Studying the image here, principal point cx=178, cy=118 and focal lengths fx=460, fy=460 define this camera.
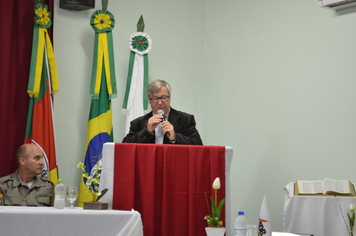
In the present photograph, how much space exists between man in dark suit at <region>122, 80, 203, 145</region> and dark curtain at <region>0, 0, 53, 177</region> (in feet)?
4.45

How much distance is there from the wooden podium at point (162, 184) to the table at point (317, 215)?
87cm

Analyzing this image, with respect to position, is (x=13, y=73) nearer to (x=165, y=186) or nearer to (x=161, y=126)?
(x=161, y=126)

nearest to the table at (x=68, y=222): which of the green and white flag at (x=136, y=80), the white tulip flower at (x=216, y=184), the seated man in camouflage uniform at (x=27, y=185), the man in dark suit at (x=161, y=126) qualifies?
the white tulip flower at (x=216, y=184)

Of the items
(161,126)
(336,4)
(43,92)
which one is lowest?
(161,126)

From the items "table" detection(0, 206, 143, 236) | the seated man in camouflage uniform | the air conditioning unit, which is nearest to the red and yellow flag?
the seated man in camouflage uniform

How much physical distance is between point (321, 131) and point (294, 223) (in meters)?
1.06

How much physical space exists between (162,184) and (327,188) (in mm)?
1419

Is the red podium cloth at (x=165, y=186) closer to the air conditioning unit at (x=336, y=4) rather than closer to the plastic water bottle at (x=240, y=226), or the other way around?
the plastic water bottle at (x=240, y=226)

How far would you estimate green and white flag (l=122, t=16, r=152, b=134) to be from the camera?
4.85 meters

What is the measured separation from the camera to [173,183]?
2975mm

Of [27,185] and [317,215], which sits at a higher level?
[27,185]

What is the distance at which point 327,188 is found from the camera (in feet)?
11.8

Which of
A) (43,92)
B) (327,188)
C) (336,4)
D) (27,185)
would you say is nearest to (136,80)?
(43,92)

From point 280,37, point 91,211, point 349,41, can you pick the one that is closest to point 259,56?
point 280,37
